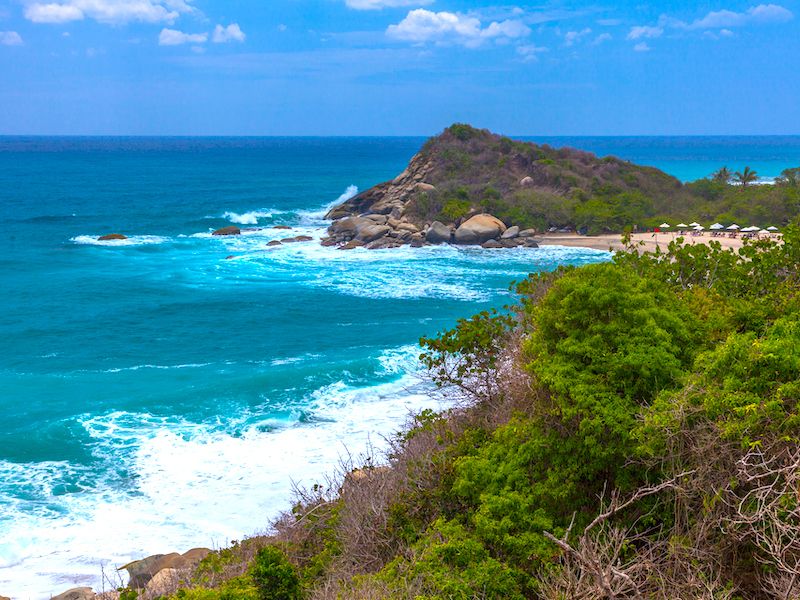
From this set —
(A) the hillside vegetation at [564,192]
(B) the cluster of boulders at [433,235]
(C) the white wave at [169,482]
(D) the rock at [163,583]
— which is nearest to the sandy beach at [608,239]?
(A) the hillside vegetation at [564,192]

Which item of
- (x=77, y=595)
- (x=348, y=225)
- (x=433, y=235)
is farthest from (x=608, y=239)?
(x=77, y=595)

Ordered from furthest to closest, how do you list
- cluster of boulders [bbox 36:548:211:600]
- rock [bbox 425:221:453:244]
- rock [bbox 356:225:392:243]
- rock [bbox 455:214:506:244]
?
rock [bbox 356:225:392:243] → rock [bbox 425:221:453:244] → rock [bbox 455:214:506:244] → cluster of boulders [bbox 36:548:211:600]

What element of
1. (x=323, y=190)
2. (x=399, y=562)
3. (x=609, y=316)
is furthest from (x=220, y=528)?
(x=323, y=190)

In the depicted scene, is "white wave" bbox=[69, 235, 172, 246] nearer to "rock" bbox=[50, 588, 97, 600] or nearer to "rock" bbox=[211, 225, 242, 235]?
"rock" bbox=[211, 225, 242, 235]

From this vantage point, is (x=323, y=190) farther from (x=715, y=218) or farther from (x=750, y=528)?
(x=750, y=528)

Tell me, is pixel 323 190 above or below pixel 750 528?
above

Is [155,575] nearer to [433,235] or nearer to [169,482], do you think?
[169,482]

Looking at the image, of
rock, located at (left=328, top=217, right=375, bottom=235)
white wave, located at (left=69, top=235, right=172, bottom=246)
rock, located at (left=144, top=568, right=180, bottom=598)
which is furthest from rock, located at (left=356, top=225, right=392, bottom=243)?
rock, located at (left=144, top=568, right=180, bottom=598)
